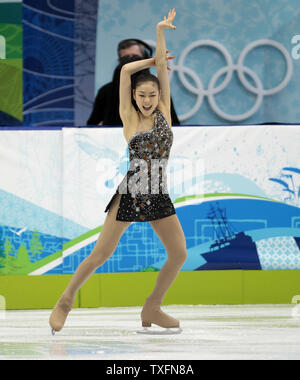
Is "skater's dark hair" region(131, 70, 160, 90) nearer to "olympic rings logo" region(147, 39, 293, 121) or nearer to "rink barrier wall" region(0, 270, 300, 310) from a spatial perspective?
"rink barrier wall" region(0, 270, 300, 310)

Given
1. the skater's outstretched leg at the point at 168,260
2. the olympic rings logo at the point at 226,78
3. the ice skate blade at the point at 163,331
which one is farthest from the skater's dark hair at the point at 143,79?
the olympic rings logo at the point at 226,78

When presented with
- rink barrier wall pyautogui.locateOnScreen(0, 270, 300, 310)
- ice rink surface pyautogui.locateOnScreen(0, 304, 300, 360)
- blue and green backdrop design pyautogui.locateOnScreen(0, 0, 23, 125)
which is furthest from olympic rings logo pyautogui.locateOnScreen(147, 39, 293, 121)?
ice rink surface pyautogui.locateOnScreen(0, 304, 300, 360)

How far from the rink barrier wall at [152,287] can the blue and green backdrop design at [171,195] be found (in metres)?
0.05

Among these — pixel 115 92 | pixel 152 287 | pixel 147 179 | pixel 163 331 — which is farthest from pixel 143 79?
pixel 115 92

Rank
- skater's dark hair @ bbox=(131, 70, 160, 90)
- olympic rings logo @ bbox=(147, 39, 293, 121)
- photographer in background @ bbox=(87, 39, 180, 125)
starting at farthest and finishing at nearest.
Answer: olympic rings logo @ bbox=(147, 39, 293, 121) < photographer in background @ bbox=(87, 39, 180, 125) < skater's dark hair @ bbox=(131, 70, 160, 90)

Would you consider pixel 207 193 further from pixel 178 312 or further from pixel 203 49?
pixel 203 49

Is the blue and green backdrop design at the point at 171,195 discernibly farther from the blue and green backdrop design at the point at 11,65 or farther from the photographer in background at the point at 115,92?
the blue and green backdrop design at the point at 11,65

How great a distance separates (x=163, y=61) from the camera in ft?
11.3

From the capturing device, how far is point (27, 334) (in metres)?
3.58

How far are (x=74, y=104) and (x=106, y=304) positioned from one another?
11.6 ft

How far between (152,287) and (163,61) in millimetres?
1725

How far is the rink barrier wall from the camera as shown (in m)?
4.56

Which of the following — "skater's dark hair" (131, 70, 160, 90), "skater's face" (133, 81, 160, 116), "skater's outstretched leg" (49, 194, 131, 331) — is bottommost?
"skater's outstretched leg" (49, 194, 131, 331)
